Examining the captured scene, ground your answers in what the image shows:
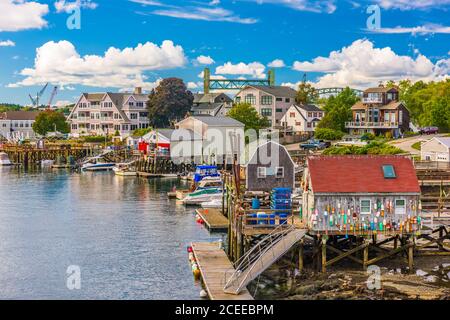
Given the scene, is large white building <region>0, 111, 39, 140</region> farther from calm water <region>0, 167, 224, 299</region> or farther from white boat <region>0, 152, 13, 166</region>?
calm water <region>0, 167, 224, 299</region>

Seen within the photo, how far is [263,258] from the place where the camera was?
3716 centimetres

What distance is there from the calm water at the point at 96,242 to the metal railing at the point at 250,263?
2.77 m

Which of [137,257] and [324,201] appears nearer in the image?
[324,201]

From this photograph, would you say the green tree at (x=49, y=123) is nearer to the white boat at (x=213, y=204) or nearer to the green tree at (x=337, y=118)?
the green tree at (x=337, y=118)

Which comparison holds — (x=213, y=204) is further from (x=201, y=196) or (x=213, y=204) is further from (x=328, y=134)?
(x=328, y=134)

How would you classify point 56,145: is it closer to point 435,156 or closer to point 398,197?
point 435,156

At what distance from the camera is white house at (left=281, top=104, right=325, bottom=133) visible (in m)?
131

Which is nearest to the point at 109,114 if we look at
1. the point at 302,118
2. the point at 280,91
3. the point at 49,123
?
the point at 49,123

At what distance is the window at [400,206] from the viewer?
3981cm

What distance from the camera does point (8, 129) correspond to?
180 m

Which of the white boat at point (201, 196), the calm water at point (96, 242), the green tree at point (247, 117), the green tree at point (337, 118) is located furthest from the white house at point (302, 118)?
the white boat at point (201, 196)

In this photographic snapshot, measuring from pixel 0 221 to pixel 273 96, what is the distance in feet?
285

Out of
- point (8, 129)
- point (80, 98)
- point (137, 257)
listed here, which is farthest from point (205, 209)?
point (8, 129)

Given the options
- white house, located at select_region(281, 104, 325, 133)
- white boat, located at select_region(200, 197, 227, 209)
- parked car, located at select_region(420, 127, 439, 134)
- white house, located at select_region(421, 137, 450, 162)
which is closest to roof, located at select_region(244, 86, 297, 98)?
white house, located at select_region(281, 104, 325, 133)
